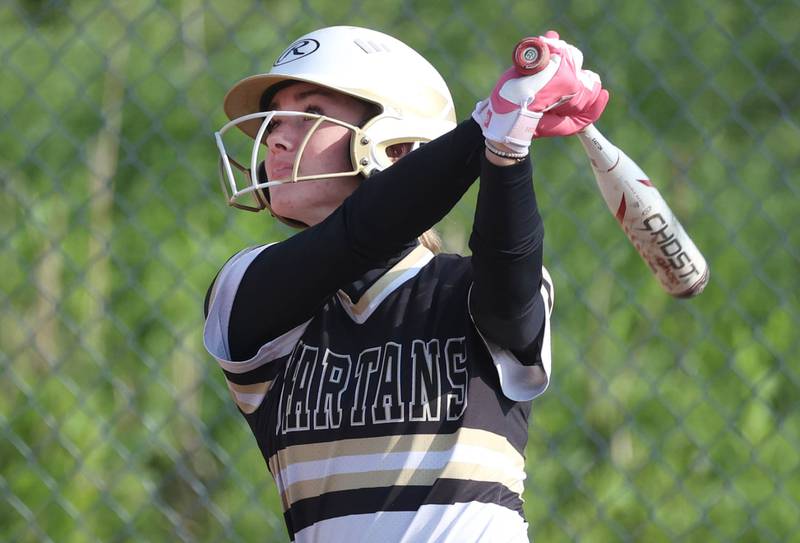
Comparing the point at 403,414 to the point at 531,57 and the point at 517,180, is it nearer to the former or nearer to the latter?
the point at 517,180

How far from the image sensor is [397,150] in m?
2.07

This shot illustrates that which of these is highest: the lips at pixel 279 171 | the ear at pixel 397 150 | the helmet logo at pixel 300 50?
the helmet logo at pixel 300 50

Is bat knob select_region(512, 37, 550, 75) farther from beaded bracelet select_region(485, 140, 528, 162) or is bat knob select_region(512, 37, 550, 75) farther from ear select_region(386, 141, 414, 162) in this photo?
ear select_region(386, 141, 414, 162)

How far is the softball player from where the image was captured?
5.36 ft

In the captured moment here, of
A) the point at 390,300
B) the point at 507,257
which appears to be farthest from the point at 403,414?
the point at 507,257

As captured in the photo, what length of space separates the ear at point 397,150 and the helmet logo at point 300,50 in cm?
20

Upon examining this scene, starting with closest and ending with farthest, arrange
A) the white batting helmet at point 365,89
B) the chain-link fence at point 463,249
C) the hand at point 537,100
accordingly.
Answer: the hand at point 537,100, the white batting helmet at point 365,89, the chain-link fence at point 463,249

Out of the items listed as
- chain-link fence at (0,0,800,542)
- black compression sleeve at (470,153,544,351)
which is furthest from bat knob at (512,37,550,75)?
chain-link fence at (0,0,800,542)

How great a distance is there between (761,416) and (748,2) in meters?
1.17

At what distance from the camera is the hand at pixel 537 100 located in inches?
61.2

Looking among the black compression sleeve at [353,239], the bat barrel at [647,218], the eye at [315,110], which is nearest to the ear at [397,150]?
the eye at [315,110]

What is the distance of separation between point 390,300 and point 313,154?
10.0 inches

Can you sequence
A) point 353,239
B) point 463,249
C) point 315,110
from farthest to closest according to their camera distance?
point 463,249, point 315,110, point 353,239

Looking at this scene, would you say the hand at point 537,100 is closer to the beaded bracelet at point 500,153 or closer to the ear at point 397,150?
the beaded bracelet at point 500,153
